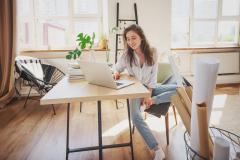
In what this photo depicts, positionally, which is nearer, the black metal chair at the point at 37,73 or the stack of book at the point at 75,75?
the stack of book at the point at 75,75

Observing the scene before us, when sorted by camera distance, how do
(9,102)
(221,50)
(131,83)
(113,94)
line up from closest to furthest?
(113,94) → (131,83) → (9,102) → (221,50)

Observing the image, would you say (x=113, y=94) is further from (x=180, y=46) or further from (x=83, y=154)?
(x=180, y=46)

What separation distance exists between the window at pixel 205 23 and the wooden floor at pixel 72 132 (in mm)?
1526

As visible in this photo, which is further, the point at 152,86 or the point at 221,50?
the point at 221,50

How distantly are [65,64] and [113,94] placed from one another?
9.13ft

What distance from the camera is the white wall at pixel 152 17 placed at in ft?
13.4

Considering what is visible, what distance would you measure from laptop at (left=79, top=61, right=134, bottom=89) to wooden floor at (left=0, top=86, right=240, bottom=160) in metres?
0.77

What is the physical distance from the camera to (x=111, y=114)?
3.31m

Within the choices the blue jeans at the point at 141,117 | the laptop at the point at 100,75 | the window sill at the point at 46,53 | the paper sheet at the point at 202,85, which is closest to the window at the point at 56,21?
the window sill at the point at 46,53

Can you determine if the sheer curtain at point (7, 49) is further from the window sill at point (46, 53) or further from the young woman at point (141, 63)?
the young woman at point (141, 63)

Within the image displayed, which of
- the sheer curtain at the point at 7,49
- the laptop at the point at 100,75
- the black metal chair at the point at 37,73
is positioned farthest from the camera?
the sheer curtain at the point at 7,49

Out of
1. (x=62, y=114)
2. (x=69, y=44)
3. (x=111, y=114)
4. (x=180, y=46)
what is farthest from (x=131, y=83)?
(x=180, y=46)

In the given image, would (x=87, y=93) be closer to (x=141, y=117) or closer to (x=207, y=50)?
(x=141, y=117)

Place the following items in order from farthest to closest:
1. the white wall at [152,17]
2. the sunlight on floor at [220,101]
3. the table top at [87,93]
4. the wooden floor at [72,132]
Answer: the white wall at [152,17]
the sunlight on floor at [220,101]
the wooden floor at [72,132]
the table top at [87,93]
